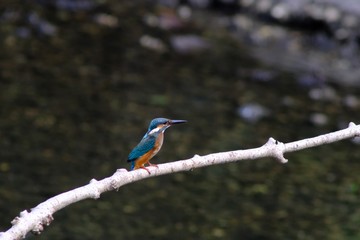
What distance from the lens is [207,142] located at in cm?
888

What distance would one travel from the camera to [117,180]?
3.11 metres

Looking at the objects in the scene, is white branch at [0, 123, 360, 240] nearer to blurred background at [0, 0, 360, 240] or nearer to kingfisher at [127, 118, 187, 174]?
kingfisher at [127, 118, 187, 174]

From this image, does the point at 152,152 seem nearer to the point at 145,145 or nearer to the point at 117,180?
the point at 145,145

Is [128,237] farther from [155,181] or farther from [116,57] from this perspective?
[116,57]

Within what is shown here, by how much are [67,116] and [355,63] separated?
514 cm

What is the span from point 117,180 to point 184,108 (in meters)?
6.49

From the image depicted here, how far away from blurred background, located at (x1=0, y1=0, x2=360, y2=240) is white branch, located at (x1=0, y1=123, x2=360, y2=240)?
3.63 metres

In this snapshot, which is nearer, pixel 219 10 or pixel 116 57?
pixel 116 57

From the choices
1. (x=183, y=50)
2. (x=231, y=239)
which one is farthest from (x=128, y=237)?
(x=183, y=50)

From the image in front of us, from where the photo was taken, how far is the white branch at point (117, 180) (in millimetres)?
2789

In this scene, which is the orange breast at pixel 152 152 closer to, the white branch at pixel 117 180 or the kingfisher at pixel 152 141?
the kingfisher at pixel 152 141

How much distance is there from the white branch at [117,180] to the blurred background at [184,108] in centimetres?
363

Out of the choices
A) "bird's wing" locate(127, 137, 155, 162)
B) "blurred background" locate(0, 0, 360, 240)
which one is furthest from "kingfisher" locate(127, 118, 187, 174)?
"blurred background" locate(0, 0, 360, 240)

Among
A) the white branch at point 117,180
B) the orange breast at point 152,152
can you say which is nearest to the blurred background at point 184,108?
the orange breast at point 152,152
